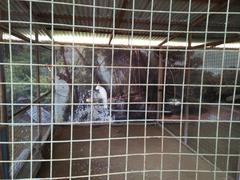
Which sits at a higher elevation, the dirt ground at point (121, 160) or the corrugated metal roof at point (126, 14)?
the corrugated metal roof at point (126, 14)

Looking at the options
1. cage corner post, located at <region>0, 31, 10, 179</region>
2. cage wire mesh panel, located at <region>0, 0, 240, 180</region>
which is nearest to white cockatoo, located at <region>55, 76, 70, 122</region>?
cage wire mesh panel, located at <region>0, 0, 240, 180</region>

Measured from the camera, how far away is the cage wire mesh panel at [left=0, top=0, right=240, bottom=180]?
162cm

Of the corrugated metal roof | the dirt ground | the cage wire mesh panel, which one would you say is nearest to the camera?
the cage wire mesh panel

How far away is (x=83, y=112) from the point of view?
19.7ft

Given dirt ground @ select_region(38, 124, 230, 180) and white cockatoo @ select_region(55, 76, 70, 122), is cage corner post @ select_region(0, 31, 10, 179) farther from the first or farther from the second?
white cockatoo @ select_region(55, 76, 70, 122)

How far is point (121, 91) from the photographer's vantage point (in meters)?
6.20

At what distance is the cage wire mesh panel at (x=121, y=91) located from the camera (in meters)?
1.62

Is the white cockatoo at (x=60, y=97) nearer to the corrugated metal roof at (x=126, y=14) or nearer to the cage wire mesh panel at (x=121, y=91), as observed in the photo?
the cage wire mesh panel at (x=121, y=91)

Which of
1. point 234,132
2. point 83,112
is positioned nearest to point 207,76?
point 234,132

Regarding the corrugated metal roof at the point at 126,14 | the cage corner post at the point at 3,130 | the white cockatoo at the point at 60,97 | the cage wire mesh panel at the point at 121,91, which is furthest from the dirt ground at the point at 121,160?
the corrugated metal roof at the point at 126,14

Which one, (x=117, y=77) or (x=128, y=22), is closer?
(x=128, y=22)

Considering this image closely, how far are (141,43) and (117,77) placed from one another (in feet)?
3.86

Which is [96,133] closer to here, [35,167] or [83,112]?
[83,112]

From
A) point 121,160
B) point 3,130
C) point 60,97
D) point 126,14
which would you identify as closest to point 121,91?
point 60,97
